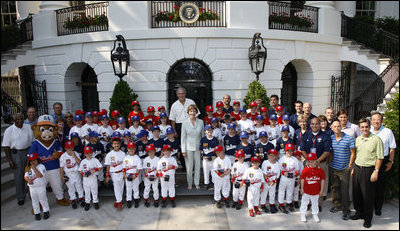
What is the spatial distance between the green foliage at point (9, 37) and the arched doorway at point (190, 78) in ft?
23.8

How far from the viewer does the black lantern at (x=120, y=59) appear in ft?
29.0

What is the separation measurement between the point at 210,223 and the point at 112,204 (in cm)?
227

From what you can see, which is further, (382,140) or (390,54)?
(390,54)

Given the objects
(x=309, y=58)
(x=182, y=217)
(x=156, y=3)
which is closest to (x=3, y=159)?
(x=182, y=217)

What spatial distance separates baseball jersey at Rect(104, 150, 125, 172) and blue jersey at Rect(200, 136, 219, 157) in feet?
5.72

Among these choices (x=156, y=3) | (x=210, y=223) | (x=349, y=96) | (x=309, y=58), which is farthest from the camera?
(x=349, y=96)

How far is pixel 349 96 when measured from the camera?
1330cm

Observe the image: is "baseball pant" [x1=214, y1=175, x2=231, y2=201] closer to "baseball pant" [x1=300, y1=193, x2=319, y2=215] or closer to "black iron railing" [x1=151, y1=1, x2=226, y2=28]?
"baseball pant" [x1=300, y1=193, x2=319, y2=215]

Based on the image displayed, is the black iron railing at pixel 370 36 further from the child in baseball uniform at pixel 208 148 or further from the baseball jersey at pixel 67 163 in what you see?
the baseball jersey at pixel 67 163

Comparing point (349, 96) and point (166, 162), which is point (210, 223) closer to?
point (166, 162)

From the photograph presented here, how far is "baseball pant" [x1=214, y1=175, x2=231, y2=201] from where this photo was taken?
19.2ft

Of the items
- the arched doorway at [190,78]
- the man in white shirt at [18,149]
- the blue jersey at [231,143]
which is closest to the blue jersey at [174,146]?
the blue jersey at [231,143]

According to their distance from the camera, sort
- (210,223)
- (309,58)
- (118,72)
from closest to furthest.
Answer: (210,223)
(118,72)
(309,58)

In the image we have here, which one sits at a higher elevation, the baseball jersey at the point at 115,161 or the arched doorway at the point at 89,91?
the arched doorway at the point at 89,91
